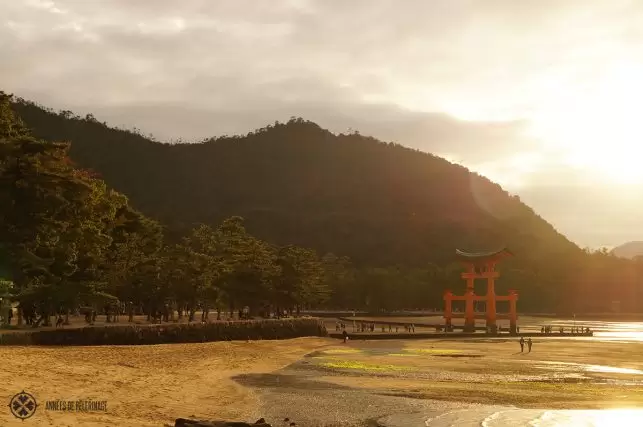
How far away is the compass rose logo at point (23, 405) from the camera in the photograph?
14.5 metres

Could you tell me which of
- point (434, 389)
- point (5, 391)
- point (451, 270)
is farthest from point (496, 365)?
point (451, 270)

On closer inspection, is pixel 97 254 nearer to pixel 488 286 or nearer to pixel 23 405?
pixel 23 405

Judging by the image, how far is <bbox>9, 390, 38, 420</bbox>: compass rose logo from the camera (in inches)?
570

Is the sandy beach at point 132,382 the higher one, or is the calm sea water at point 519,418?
the sandy beach at point 132,382

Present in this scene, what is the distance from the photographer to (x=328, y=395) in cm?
2511

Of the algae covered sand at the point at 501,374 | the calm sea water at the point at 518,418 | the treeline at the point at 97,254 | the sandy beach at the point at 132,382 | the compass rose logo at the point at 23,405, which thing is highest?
the treeline at the point at 97,254

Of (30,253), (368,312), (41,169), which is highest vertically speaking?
(41,169)

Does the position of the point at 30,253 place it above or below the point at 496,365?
above

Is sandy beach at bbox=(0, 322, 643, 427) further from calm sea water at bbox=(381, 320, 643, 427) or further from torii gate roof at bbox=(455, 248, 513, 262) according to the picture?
torii gate roof at bbox=(455, 248, 513, 262)

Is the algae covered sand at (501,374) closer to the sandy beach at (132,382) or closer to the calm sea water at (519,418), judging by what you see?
the calm sea water at (519,418)

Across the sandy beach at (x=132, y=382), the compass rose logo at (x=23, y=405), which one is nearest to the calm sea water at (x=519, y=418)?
the sandy beach at (x=132, y=382)

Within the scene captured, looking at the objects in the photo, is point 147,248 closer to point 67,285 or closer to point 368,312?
point 67,285

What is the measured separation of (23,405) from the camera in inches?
607

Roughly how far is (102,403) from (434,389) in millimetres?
14640
